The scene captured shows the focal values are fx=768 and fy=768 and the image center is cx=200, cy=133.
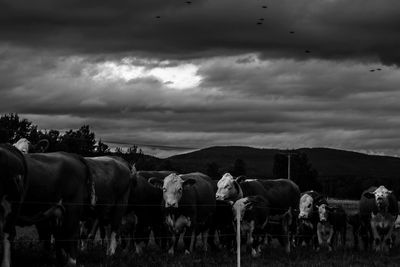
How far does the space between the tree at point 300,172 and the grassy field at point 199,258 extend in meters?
65.4

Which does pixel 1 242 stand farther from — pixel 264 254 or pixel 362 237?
pixel 362 237

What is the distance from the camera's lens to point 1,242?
14789mm

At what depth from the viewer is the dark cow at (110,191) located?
19.6 meters

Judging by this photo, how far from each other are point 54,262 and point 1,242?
269 cm

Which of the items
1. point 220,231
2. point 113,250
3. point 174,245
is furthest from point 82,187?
point 220,231

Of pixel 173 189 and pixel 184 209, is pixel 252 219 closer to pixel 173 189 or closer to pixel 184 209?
pixel 184 209

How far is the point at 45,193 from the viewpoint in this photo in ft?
51.2

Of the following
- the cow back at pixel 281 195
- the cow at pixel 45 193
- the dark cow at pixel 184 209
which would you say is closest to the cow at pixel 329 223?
the cow back at pixel 281 195

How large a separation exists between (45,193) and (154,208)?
8.45 metres

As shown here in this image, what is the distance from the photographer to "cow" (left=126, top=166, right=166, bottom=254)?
22906 millimetres

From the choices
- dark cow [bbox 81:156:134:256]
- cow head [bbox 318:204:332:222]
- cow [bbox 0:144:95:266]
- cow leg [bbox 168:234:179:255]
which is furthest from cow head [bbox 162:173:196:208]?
cow head [bbox 318:204:332:222]

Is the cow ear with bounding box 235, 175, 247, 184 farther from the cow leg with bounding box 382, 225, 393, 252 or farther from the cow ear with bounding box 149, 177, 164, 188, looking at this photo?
the cow leg with bounding box 382, 225, 393, 252

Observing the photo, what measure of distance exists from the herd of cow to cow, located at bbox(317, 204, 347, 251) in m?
0.04

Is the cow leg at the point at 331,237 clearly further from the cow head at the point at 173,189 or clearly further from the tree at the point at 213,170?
the tree at the point at 213,170
